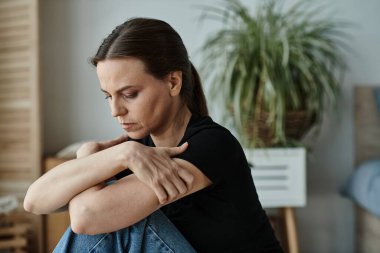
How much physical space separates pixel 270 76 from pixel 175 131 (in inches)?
52.5

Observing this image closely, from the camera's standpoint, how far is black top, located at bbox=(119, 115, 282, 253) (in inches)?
46.8

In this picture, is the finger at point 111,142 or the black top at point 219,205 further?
the finger at point 111,142

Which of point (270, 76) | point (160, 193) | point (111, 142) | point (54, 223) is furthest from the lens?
point (54, 223)

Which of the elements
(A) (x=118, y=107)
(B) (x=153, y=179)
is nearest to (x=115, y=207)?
(B) (x=153, y=179)

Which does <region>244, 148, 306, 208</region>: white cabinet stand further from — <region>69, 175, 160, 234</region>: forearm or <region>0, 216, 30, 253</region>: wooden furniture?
<region>69, 175, 160, 234</region>: forearm

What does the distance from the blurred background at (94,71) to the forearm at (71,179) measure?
185 cm

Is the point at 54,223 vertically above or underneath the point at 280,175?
underneath

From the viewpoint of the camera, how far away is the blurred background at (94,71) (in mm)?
3041

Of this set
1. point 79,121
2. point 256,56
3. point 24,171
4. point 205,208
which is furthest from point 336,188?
point 205,208

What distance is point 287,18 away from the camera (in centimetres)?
298

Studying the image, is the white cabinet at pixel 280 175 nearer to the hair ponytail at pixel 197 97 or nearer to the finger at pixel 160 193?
the hair ponytail at pixel 197 97

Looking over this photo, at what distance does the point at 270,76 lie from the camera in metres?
2.57

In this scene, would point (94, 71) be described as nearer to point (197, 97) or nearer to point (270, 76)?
point (270, 76)

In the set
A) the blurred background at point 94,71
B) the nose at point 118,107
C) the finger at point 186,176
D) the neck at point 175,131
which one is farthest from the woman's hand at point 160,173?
the blurred background at point 94,71
